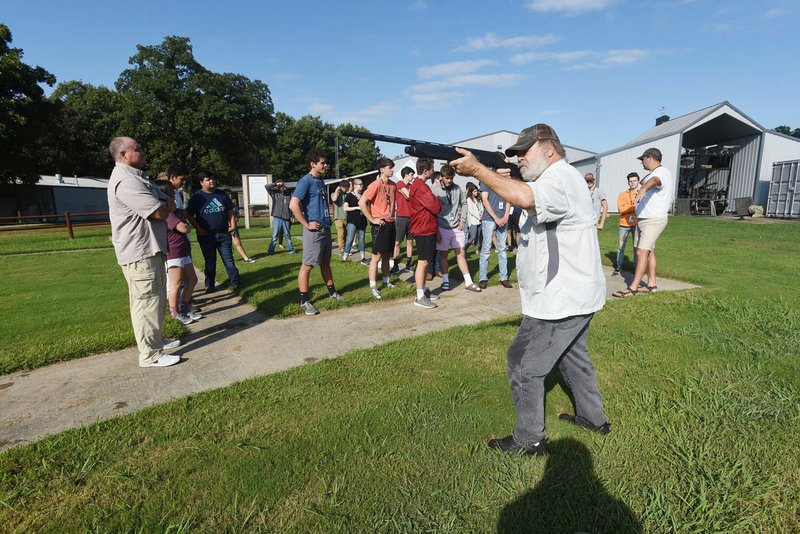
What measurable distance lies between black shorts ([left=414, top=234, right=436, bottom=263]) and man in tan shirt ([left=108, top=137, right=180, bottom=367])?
3.31 meters

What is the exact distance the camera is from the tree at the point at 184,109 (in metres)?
34.3

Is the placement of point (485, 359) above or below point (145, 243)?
below

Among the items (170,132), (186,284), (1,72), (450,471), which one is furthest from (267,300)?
(170,132)

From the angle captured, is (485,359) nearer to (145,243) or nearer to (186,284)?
(145,243)

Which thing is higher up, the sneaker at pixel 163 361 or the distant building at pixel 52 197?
the distant building at pixel 52 197

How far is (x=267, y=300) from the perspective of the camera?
613cm

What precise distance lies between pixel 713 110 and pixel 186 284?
31634mm

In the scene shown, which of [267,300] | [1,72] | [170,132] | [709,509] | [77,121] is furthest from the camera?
[77,121]

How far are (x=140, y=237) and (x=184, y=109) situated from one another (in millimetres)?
37493

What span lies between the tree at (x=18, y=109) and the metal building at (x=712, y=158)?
3741 centimetres

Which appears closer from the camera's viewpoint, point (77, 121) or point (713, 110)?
point (713, 110)

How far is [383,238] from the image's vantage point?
260 inches

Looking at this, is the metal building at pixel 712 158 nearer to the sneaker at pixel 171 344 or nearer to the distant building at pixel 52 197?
the sneaker at pixel 171 344

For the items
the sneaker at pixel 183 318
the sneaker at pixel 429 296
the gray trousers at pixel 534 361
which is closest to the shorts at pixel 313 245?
the sneaker at pixel 183 318
